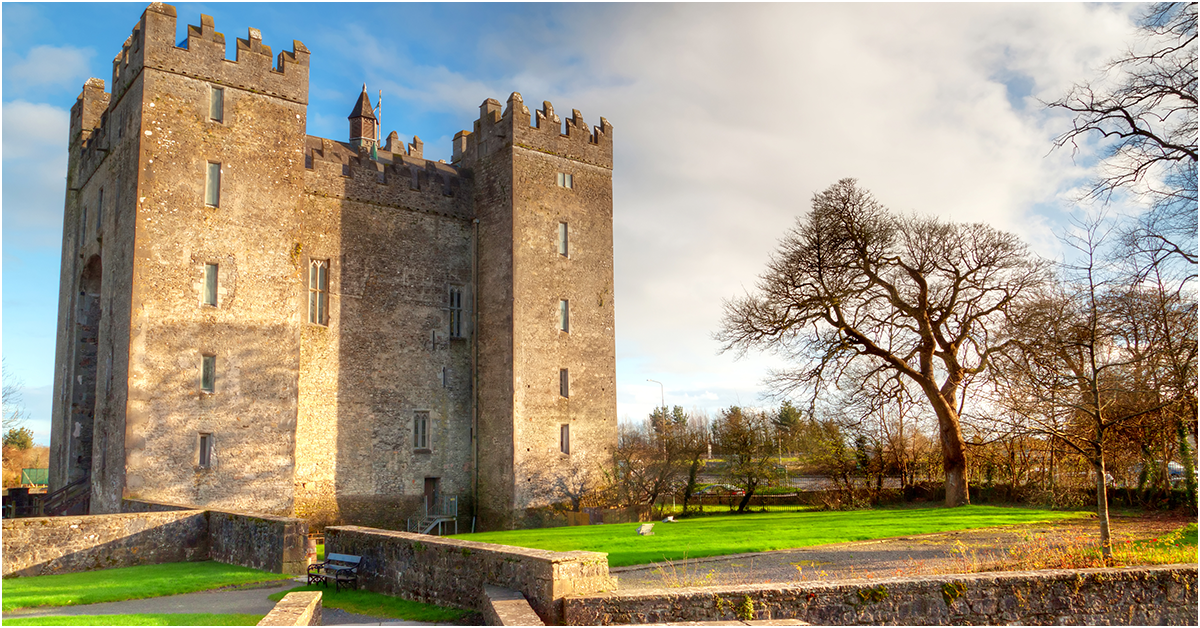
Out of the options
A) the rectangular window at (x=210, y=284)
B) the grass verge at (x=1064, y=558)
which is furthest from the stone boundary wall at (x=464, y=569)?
the rectangular window at (x=210, y=284)

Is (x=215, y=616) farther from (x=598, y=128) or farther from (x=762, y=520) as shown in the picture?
(x=598, y=128)

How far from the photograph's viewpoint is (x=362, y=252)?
86.7ft

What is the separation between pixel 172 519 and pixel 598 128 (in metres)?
19.6

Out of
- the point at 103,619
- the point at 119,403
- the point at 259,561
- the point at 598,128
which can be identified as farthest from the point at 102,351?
the point at 598,128

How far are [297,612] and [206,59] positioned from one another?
18.9 meters

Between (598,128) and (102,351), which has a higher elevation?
(598,128)

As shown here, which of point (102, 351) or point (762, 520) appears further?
point (762, 520)

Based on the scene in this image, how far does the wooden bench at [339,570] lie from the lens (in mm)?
13445

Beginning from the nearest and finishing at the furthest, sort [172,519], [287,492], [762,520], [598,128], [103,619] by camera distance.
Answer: [103,619]
[172,519]
[287,492]
[762,520]
[598,128]

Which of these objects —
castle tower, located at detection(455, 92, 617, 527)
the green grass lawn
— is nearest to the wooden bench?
the green grass lawn

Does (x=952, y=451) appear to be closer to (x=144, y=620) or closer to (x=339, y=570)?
(x=339, y=570)

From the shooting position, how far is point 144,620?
1013 centimetres

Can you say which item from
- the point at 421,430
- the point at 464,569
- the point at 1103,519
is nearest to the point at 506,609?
the point at 464,569

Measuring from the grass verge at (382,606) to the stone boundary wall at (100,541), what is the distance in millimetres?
4785
